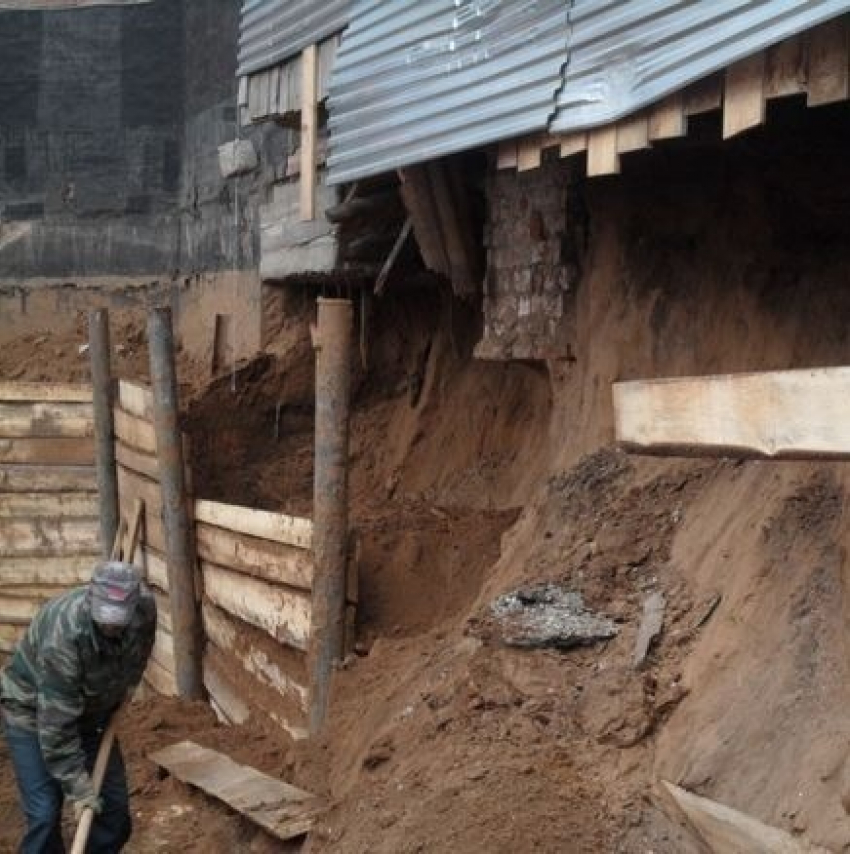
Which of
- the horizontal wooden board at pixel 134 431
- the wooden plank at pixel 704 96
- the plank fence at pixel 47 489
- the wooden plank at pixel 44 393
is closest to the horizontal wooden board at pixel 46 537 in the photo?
the plank fence at pixel 47 489

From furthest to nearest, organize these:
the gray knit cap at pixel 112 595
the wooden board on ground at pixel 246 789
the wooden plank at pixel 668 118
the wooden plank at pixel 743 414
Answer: the wooden board on ground at pixel 246 789
the gray knit cap at pixel 112 595
the wooden plank at pixel 668 118
the wooden plank at pixel 743 414

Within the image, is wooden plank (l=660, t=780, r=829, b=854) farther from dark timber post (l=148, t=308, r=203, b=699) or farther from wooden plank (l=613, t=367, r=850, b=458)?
dark timber post (l=148, t=308, r=203, b=699)

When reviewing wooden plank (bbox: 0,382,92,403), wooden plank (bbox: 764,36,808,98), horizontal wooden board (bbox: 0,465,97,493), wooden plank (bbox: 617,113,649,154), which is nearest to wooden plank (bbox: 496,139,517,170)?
wooden plank (bbox: 617,113,649,154)

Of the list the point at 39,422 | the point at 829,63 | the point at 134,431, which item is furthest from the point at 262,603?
the point at 829,63

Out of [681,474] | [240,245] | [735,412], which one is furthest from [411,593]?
[240,245]

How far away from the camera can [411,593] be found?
24.1 feet

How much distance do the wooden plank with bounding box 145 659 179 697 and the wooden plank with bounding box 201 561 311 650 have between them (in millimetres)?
961

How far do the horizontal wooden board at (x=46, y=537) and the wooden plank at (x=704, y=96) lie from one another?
7.38 m

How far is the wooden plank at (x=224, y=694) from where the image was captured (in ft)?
26.7

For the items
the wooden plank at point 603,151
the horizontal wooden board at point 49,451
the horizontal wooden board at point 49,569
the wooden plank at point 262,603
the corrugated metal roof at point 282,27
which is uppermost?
the corrugated metal roof at point 282,27

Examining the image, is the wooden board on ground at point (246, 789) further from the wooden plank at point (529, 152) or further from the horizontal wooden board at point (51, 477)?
the horizontal wooden board at point (51, 477)

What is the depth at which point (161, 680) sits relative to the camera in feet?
31.9

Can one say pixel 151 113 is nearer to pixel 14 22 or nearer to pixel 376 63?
pixel 14 22

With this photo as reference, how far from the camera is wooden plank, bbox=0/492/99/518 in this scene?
A: 1117 cm
